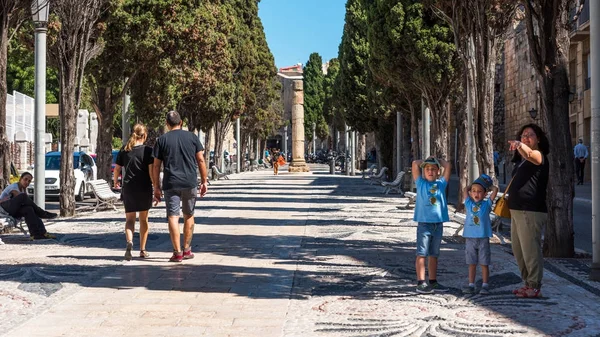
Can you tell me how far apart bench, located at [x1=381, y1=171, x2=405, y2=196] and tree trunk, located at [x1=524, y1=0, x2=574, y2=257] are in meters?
16.3

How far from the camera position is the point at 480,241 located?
845 cm

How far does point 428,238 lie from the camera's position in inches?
337

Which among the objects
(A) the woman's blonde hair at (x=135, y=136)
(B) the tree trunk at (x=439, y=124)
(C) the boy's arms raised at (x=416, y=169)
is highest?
(B) the tree trunk at (x=439, y=124)

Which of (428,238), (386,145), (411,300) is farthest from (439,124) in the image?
(386,145)

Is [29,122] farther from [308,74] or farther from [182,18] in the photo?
[308,74]


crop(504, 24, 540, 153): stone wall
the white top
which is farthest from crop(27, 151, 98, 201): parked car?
crop(504, 24, 540, 153): stone wall

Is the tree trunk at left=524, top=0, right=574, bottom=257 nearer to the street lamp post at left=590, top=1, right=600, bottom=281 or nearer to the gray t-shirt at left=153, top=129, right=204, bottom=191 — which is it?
the street lamp post at left=590, top=1, right=600, bottom=281

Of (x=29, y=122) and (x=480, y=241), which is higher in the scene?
(x=29, y=122)

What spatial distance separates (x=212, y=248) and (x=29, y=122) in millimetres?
44305

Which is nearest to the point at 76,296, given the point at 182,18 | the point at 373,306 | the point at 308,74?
the point at 373,306

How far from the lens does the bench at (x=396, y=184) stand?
28.0m

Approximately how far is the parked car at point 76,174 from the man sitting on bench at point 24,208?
10927 millimetres

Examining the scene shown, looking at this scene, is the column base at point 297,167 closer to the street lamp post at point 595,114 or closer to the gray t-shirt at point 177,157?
the gray t-shirt at point 177,157

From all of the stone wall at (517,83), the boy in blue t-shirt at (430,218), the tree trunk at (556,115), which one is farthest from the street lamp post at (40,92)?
the stone wall at (517,83)
